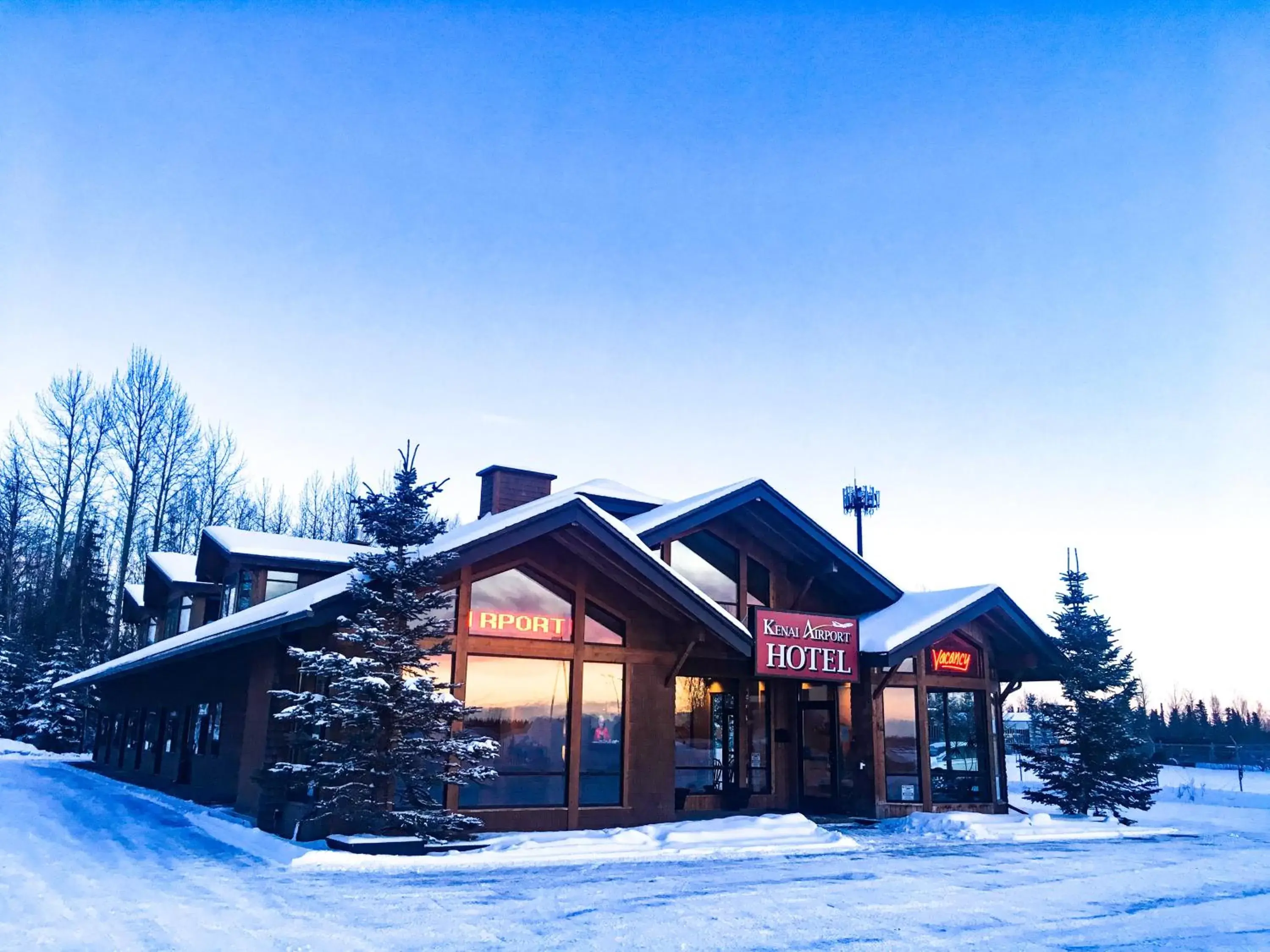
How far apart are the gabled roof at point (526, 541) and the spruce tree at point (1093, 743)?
813cm

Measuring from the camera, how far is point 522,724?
48.2ft

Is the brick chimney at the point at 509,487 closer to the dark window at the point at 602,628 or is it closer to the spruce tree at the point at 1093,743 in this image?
the dark window at the point at 602,628

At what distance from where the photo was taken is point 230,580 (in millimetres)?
22703

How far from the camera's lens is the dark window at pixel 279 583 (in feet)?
68.8

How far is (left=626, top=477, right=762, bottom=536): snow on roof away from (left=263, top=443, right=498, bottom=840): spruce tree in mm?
5148

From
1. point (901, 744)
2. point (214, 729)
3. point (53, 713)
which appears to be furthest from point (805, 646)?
point (53, 713)

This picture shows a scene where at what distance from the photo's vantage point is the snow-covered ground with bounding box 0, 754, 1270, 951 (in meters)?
7.70

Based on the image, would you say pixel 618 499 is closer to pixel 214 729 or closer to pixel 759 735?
pixel 759 735

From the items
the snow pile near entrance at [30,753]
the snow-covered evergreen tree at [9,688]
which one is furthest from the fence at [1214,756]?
the snow-covered evergreen tree at [9,688]

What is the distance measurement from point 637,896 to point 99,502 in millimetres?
39141

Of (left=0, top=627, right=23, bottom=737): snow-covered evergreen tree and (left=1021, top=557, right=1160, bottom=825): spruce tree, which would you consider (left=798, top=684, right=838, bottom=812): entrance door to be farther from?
(left=0, top=627, right=23, bottom=737): snow-covered evergreen tree

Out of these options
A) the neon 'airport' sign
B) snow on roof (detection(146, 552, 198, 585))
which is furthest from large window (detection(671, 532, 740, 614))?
snow on roof (detection(146, 552, 198, 585))

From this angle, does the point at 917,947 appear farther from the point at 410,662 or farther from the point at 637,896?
the point at 410,662

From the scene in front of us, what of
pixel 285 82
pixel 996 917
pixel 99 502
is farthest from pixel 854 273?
pixel 99 502
